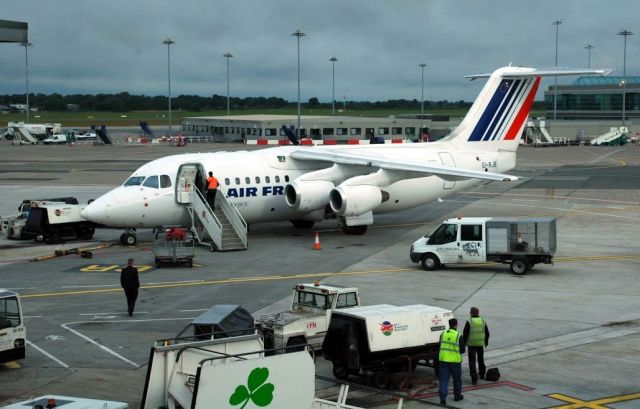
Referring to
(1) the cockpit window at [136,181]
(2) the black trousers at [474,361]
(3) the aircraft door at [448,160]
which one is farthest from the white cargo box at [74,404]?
(3) the aircraft door at [448,160]

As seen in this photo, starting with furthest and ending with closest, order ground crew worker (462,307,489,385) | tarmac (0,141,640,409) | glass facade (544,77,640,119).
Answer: glass facade (544,77,640,119) < ground crew worker (462,307,489,385) < tarmac (0,141,640,409)

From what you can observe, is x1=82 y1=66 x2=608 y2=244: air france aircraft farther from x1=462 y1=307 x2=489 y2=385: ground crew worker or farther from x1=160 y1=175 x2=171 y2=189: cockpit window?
x1=462 y1=307 x2=489 y2=385: ground crew worker

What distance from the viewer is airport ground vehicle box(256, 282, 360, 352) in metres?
22.7

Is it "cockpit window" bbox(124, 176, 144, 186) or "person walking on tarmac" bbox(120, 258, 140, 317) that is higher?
"cockpit window" bbox(124, 176, 144, 186)

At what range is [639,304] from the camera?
2906 cm

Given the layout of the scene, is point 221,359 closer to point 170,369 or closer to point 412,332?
point 170,369

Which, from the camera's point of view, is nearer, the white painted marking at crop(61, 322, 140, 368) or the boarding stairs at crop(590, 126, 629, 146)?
the white painted marking at crop(61, 322, 140, 368)

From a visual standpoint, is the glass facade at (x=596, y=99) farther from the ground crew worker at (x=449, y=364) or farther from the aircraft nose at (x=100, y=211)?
the ground crew worker at (x=449, y=364)

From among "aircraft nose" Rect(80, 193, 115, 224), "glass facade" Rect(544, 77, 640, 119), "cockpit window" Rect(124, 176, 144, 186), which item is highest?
"glass facade" Rect(544, 77, 640, 119)

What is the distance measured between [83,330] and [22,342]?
385 cm

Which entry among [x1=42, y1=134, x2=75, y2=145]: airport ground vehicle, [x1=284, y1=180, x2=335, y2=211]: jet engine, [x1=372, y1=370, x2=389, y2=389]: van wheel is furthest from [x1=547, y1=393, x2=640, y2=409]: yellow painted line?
[x1=42, y1=134, x2=75, y2=145]: airport ground vehicle

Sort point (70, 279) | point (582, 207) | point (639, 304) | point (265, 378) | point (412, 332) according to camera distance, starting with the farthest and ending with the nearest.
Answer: point (582, 207) < point (70, 279) < point (639, 304) < point (412, 332) < point (265, 378)

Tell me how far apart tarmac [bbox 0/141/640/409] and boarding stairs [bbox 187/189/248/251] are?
2.01 ft

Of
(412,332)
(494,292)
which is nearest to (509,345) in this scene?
(412,332)
